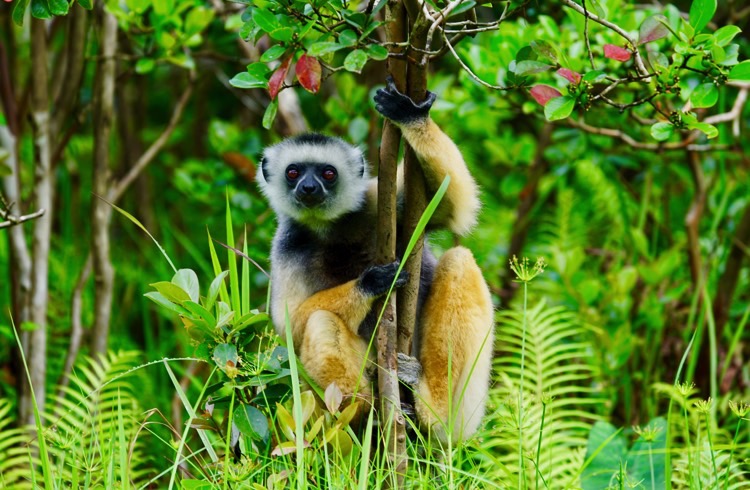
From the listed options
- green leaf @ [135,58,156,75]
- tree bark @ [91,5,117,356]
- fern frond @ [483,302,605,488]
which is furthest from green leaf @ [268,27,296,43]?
tree bark @ [91,5,117,356]

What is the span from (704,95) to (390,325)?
1.69 meters

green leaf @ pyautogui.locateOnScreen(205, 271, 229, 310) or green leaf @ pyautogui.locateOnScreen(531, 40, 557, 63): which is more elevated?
green leaf @ pyautogui.locateOnScreen(531, 40, 557, 63)

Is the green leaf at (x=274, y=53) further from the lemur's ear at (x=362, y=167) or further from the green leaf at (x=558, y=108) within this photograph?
the lemur's ear at (x=362, y=167)

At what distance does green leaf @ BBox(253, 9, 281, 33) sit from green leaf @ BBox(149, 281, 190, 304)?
1.13m

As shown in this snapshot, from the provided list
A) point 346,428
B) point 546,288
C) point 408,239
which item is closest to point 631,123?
point 546,288

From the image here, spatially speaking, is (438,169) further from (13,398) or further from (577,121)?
(13,398)

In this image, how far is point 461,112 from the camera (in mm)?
6203

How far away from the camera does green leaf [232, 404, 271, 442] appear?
12.3 feet

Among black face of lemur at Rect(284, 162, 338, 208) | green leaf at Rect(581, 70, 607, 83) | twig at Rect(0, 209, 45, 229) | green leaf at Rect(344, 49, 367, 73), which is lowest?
black face of lemur at Rect(284, 162, 338, 208)

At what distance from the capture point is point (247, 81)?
3453 mm

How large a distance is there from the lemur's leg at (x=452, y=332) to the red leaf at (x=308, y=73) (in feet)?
5.34

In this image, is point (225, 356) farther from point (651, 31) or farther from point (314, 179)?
point (651, 31)

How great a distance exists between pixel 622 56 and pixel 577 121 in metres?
2.94

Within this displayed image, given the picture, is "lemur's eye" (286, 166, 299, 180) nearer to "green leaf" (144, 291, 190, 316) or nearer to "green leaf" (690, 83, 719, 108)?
"green leaf" (144, 291, 190, 316)
